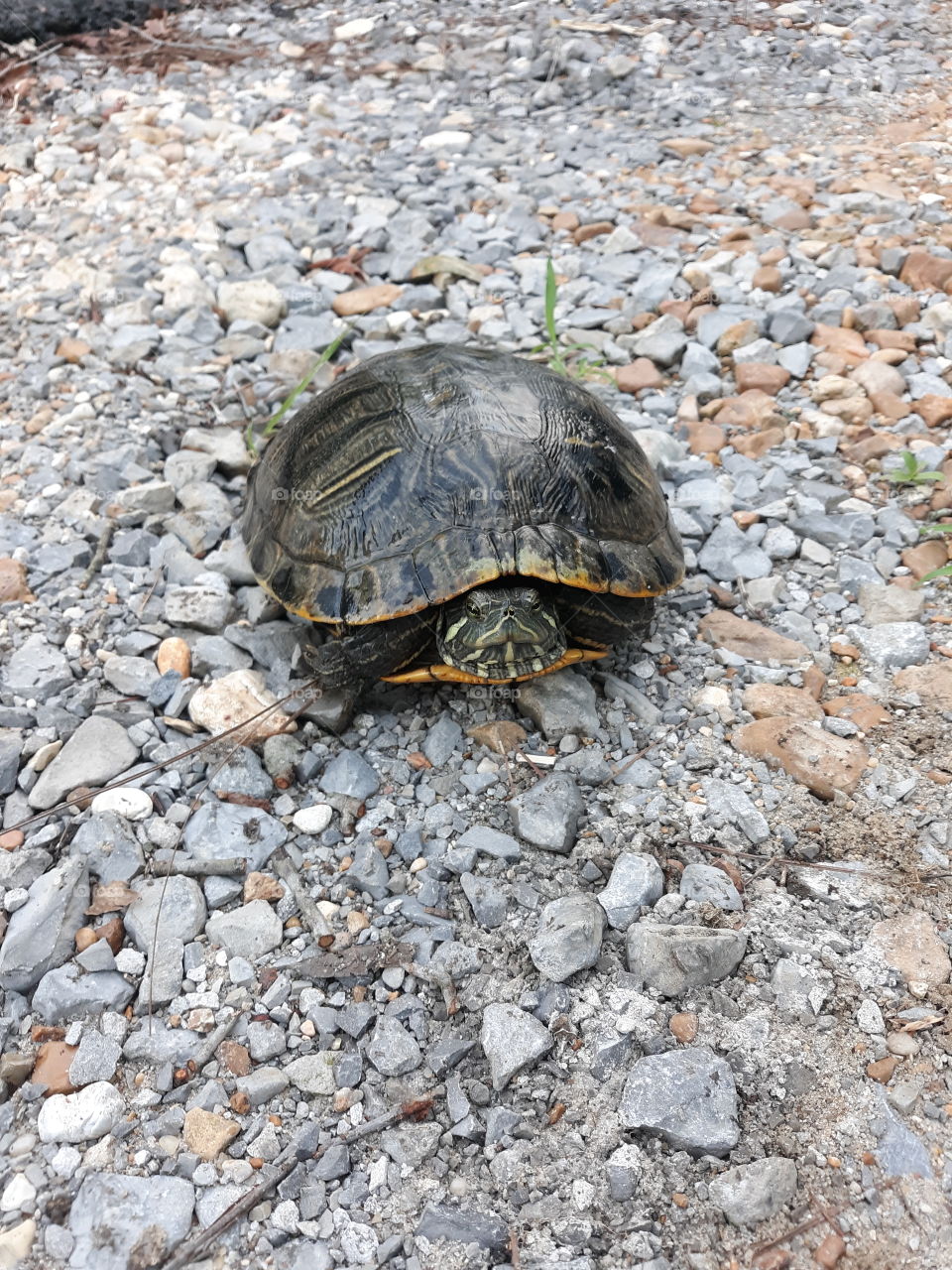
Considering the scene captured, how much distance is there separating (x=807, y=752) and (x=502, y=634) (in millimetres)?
978

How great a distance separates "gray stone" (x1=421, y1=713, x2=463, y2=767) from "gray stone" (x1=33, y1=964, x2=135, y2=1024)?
3.61 feet

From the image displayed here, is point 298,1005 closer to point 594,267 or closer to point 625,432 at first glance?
point 625,432

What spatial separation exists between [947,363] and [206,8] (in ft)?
22.5

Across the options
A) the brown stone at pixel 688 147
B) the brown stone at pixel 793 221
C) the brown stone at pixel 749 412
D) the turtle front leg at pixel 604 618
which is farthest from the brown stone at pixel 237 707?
the brown stone at pixel 688 147

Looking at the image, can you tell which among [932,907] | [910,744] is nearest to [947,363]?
[910,744]

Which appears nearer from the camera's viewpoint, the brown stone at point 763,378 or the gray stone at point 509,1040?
the gray stone at point 509,1040

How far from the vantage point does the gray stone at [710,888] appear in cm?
270

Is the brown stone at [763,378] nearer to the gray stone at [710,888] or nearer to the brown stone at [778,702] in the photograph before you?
the brown stone at [778,702]

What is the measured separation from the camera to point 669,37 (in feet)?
24.5

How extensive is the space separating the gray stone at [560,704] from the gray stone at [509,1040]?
0.98 metres

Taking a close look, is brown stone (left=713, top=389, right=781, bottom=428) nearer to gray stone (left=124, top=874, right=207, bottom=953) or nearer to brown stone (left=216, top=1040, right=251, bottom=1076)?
gray stone (left=124, top=874, right=207, bottom=953)

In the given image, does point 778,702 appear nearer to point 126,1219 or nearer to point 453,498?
point 453,498

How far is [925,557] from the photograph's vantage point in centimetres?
380

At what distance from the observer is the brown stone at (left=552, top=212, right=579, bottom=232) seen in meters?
5.86
